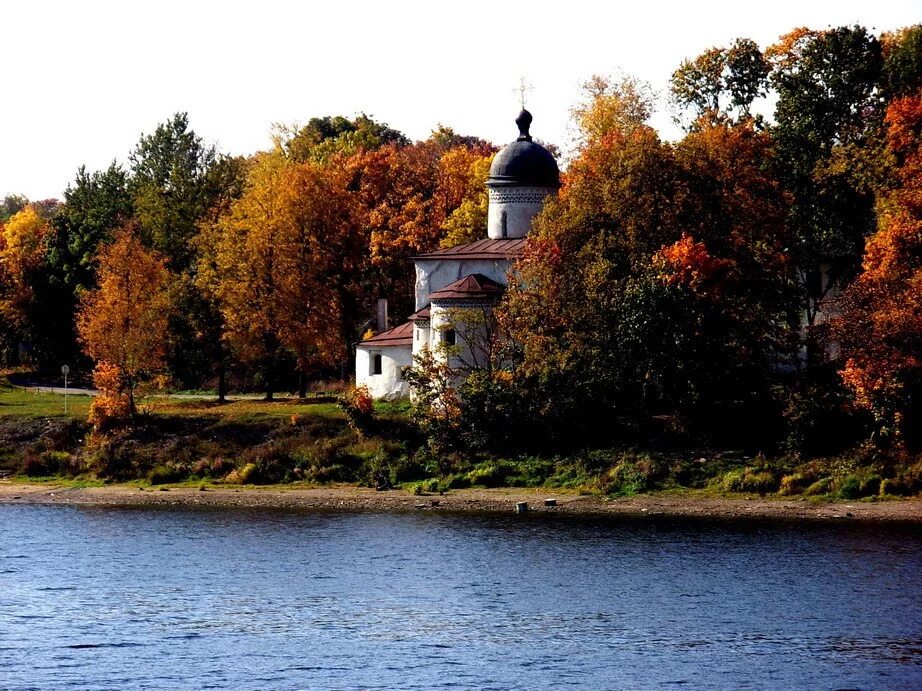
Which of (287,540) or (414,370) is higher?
(414,370)

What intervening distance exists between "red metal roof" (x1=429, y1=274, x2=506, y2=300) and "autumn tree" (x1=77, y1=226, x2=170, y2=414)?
49.1 feet

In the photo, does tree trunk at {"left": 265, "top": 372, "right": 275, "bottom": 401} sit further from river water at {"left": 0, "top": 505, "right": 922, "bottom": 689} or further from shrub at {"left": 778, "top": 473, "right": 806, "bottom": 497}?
shrub at {"left": 778, "top": 473, "right": 806, "bottom": 497}

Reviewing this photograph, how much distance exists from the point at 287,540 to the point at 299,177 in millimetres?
29835

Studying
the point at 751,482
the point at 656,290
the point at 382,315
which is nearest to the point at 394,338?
the point at 382,315

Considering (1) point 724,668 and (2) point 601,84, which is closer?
(1) point 724,668

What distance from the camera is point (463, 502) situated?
69.4 metres

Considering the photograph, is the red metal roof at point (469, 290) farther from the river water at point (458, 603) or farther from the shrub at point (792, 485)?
the shrub at point (792, 485)

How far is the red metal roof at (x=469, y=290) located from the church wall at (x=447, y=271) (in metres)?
0.87

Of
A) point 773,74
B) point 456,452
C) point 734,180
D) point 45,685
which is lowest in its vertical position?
point 45,685

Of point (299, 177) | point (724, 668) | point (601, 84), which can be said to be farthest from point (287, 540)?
point (601, 84)

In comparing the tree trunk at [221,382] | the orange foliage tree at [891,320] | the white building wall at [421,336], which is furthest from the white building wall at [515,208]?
the orange foliage tree at [891,320]

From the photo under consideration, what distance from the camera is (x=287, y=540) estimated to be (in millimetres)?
62562

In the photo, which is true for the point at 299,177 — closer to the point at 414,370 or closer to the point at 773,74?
the point at 414,370

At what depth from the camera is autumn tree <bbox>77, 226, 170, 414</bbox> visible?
83.2m
